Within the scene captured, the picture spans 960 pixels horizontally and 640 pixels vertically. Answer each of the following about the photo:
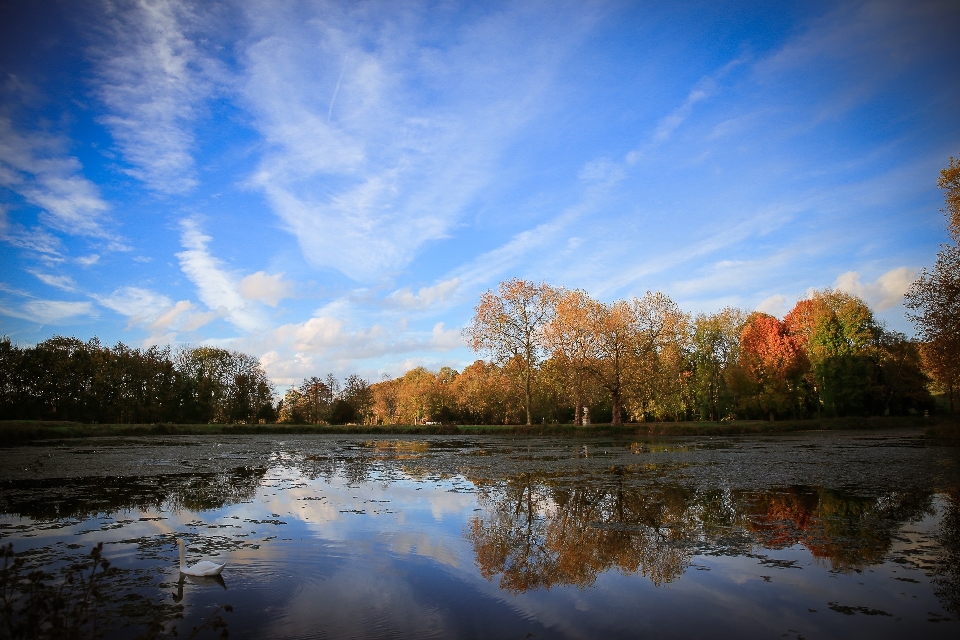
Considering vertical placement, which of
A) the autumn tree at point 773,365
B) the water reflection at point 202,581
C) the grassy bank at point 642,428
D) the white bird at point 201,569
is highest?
the autumn tree at point 773,365

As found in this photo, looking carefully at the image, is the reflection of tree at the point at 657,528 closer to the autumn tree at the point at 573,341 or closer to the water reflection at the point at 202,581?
the water reflection at the point at 202,581

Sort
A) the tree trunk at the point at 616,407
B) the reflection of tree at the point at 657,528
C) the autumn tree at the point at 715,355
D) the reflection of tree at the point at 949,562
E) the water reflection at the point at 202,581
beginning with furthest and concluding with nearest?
the autumn tree at the point at 715,355 < the tree trunk at the point at 616,407 < the reflection of tree at the point at 657,528 < the water reflection at the point at 202,581 < the reflection of tree at the point at 949,562

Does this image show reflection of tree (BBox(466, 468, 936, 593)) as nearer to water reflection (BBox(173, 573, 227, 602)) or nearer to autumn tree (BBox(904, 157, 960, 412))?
water reflection (BBox(173, 573, 227, 602))

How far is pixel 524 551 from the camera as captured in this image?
7598mm

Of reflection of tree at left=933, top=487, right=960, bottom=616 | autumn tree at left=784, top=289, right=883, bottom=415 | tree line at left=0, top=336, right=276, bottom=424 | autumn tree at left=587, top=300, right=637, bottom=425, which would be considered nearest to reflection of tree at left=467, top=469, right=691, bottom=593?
reflection of tree at left=933, top=487, right=960, bottom=616

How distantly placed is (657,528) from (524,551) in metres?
2.73

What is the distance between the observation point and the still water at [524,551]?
529cm

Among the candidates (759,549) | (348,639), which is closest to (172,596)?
(348,639)

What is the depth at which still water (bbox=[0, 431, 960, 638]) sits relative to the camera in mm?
5289

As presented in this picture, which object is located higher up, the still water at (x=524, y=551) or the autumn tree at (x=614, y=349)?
the autumn tree at (x=614, y=349)

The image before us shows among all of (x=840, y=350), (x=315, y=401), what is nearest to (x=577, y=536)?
(x=840, y=350)

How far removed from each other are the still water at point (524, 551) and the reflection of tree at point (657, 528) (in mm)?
49

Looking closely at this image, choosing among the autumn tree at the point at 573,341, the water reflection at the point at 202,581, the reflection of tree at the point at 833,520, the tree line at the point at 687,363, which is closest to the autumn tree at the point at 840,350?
the tree line at the point at 687,363

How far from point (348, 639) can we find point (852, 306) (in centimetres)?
6828
